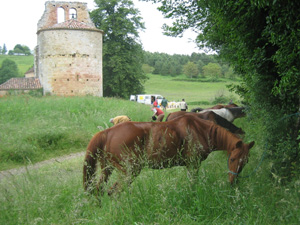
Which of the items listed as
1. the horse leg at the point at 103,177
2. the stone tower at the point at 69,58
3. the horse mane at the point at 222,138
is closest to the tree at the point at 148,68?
the stone tower at the point at 69,58

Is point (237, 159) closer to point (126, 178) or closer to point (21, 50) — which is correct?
point (126, 178)

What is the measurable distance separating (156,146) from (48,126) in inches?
357

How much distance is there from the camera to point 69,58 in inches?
1083

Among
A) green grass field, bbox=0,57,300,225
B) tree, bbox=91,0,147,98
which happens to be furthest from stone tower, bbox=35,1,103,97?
green grass field, bbox=0,57,300,225

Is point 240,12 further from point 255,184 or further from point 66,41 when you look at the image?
point 66,41

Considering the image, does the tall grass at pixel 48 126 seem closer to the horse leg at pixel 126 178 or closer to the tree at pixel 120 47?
the horse leg at pixel 126 178

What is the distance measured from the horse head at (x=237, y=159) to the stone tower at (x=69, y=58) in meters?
24.6

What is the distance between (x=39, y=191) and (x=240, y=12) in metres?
4.24

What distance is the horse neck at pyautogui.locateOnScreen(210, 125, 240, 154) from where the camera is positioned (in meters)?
5.24

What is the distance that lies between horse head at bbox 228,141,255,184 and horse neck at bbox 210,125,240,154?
0.28m

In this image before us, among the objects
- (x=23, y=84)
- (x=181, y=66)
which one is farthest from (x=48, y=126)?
(x=181, y=66)

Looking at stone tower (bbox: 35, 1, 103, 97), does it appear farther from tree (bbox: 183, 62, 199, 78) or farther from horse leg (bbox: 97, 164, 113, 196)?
tree (bbox: 183, 62, 199, 78)

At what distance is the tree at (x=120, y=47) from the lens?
35938 mm

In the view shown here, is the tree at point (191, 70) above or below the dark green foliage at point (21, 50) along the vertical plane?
below
